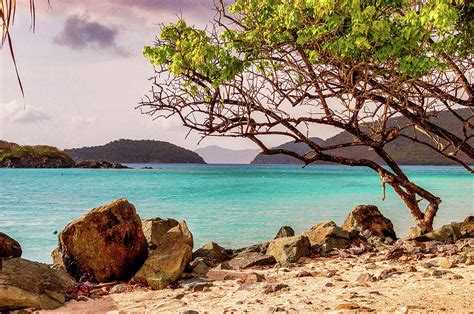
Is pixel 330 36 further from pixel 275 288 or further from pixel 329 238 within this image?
pixel 329 238

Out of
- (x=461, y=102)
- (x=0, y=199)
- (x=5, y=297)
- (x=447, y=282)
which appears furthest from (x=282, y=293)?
(x=0, y=199)

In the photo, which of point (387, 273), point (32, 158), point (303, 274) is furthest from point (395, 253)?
point (32, 158)

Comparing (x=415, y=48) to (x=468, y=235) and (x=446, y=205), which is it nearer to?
(x=468, y=235)

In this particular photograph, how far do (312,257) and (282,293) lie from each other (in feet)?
12.3

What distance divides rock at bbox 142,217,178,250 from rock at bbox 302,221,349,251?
3532 millimetres

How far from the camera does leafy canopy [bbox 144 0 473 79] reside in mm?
6688

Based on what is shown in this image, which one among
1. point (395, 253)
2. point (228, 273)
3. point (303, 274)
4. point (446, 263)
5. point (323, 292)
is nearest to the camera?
point (323, 292)

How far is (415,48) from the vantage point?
7336mm

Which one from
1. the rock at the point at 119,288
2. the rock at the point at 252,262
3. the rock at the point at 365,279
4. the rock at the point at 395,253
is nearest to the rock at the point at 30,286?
the rock at the point at 119,288

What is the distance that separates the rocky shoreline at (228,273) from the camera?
6.52m

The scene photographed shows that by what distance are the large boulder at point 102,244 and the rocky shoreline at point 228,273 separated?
0.02 m

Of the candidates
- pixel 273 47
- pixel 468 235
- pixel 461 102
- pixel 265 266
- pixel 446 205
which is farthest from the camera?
pixel 446 205

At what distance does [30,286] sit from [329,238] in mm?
6621

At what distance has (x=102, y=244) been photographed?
9.08m
